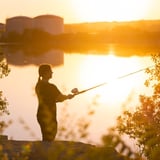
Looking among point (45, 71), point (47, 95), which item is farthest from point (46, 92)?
point (45, 71)

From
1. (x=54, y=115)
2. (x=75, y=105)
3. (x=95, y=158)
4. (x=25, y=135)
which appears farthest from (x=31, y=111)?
(x=95, y=158)

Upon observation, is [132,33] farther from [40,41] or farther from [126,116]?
[126,116]

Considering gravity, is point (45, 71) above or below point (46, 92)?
above

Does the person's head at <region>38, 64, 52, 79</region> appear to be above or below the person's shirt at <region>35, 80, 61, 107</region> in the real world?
above

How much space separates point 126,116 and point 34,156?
674 cm

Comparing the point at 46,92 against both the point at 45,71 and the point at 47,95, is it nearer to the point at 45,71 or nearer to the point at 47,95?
the point at 47,95

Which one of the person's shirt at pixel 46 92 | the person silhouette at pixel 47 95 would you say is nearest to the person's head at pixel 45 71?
the person silhouette at pixel 47 95

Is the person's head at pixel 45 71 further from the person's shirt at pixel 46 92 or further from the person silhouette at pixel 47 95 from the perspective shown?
the person's shirt at pixel 46 92

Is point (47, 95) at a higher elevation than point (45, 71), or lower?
lower

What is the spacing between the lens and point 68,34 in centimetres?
19462

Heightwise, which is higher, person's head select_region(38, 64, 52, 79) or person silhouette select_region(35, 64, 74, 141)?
person's head select_region(38, 64, 52, 79)

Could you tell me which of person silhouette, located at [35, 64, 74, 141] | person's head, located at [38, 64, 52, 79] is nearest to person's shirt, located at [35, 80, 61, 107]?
person silhouette, located at [35, 64, 74, 141]

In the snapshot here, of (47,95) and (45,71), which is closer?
(45,71)

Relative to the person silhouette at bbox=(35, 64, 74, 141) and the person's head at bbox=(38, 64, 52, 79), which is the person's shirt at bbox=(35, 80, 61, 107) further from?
the person's head at bbox=(38, 64, 52, 79)
